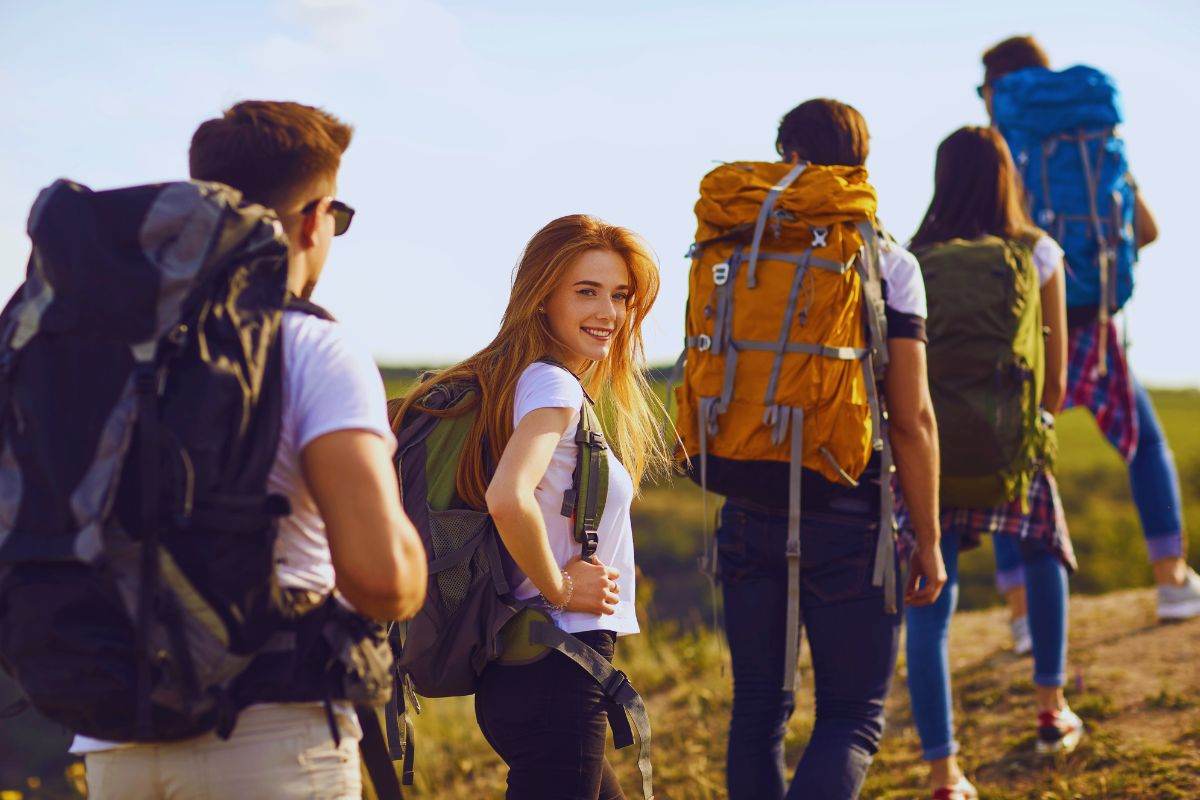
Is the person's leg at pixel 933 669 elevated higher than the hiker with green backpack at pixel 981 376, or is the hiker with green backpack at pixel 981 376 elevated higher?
the hiker with green backpack at pixel 981 376

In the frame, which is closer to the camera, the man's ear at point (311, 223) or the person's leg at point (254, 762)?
the person's leg at point (254, 762)

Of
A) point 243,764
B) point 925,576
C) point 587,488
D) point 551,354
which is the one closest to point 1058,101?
point 925,576

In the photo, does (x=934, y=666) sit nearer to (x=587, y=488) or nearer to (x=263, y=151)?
(x=587, y=488)

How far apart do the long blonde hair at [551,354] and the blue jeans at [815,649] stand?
36 centimetres

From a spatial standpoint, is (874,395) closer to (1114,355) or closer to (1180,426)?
(1114,355)

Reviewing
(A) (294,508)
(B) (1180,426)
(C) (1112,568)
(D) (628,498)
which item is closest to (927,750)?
(D) (628,498)

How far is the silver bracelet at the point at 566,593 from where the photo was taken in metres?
2.93

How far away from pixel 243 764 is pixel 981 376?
290 centimetres

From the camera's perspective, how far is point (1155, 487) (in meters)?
5.68

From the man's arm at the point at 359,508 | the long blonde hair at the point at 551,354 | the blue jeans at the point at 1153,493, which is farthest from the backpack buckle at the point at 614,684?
the blue jeans at the point at 1153,493

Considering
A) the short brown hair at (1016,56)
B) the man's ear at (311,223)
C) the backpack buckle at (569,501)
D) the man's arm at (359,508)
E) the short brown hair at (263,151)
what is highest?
the short brown hair at (1016,56)

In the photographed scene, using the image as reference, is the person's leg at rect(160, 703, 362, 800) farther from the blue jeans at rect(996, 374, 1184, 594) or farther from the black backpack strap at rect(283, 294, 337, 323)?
the blue jeans at rect(996, 374, 1184, 594)

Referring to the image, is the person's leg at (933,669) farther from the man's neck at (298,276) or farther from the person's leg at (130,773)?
the person's leg at (130,773)

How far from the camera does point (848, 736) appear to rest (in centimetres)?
347
